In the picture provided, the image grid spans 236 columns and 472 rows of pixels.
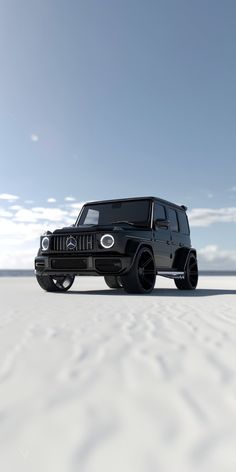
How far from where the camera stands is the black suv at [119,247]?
23.5 ft

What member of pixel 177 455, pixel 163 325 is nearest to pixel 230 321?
pixel 163 325

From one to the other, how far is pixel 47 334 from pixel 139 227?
4.73m

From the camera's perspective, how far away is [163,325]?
4000 mm

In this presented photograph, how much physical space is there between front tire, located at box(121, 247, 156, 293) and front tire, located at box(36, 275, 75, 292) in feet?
5.29

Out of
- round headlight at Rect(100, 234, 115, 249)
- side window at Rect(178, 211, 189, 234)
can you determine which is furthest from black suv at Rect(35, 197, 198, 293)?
side window at Rect(178, 211, 189, 234)

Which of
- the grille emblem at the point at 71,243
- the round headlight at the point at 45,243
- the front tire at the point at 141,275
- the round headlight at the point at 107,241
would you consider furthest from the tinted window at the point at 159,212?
the round headlight at the point at 45,243

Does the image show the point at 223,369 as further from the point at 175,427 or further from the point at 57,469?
the point at 57,469

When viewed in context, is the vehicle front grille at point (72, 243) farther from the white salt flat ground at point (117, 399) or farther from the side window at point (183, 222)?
the white salt flat ground at point (117, 399)

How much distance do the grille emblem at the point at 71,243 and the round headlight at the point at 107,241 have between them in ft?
1.76

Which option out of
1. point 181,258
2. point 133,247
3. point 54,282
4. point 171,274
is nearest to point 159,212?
point 171,274

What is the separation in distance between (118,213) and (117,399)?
21.6 feet

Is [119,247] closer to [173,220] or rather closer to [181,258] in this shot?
[173,220]

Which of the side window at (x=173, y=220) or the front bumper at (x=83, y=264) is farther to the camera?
the side window at (x=173, y=220)

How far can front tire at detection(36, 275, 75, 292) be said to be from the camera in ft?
27.5
